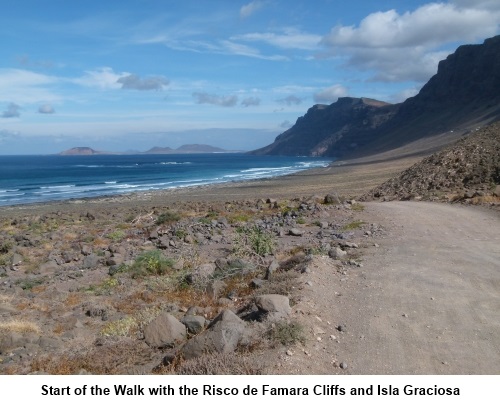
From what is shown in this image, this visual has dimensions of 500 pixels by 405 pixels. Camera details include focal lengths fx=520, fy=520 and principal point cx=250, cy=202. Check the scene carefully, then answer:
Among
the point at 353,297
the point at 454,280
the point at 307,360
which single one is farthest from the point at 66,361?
the point at 454,280

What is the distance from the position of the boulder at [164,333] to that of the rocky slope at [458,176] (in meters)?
14.2

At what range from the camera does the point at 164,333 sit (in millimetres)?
7348

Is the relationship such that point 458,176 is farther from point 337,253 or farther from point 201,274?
point 201,274

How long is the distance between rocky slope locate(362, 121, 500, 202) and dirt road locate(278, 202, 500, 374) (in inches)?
351

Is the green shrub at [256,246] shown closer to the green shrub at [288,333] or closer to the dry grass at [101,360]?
the dry grass at [101,360]

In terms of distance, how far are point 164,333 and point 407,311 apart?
3.49 metres

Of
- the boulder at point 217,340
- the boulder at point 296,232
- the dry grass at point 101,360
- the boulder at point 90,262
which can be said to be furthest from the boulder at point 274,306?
the boulder at point 90,262

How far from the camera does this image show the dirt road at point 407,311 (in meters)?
5.91

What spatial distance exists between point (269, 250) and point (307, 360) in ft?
22.2

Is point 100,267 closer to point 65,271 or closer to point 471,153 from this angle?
point 65,271

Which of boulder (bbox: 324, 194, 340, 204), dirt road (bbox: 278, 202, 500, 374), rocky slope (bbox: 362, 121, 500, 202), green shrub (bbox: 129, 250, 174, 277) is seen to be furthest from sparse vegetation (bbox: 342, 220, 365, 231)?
rocky slope (bbox: 362, 121, 500, 202)

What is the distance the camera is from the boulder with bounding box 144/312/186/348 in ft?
23.8

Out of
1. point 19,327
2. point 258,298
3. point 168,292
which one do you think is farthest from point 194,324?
point 19,327

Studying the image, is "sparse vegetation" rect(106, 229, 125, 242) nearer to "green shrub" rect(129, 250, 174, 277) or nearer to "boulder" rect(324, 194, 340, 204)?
"green shrub" rect(129, 250, 174, 277)
